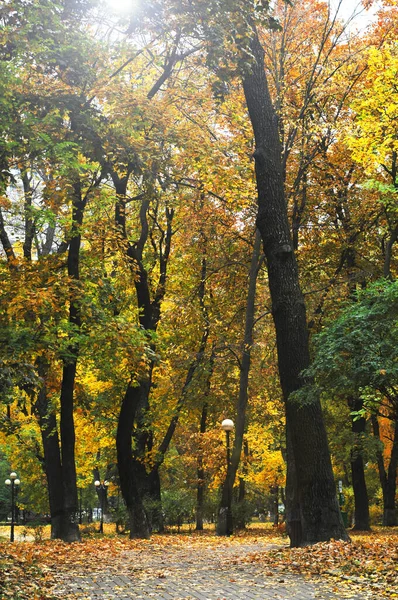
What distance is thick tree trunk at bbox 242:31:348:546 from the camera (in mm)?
10398

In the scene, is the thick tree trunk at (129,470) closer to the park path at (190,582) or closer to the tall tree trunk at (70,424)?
the tall tree trunk at (70,424)

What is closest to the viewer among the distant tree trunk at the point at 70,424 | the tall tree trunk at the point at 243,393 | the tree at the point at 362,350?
the tree at the point at 362,350

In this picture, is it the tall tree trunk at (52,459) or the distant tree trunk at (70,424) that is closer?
the distant tree trunk at (70,424)

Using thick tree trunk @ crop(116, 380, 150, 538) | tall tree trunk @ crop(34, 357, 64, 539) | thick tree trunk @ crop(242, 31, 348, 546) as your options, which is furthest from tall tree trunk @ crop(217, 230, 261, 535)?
thick tree trunk @ crop(242, 31, 348, 546)

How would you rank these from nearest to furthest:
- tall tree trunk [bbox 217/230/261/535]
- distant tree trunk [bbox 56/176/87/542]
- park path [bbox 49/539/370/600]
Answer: park path [bbox 49/539/370/600] → distant tree trunk [bbox 56/176/87/542] → tall tree trunk [bbox 217/230/261/535]

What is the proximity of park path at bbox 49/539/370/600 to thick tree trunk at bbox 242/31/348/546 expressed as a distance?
1411 millimetres

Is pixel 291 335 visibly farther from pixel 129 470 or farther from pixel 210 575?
pixel 129 470

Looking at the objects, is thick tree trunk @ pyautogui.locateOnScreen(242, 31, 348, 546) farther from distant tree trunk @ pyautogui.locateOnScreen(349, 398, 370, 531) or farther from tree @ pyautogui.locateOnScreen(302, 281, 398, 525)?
distant tree trunk @ pyautogui.locateOnScreen(349, 398, 370, 531)

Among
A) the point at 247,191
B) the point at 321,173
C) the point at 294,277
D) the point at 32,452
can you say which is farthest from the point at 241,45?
the point at 32,452

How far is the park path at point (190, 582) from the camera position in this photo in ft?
22.4


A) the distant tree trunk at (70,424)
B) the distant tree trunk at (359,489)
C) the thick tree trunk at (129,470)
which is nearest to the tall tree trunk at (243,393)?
the thick tree trunk at (129,470)

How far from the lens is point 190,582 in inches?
314

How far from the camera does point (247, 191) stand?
16688 mm

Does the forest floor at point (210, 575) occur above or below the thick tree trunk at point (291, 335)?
below
